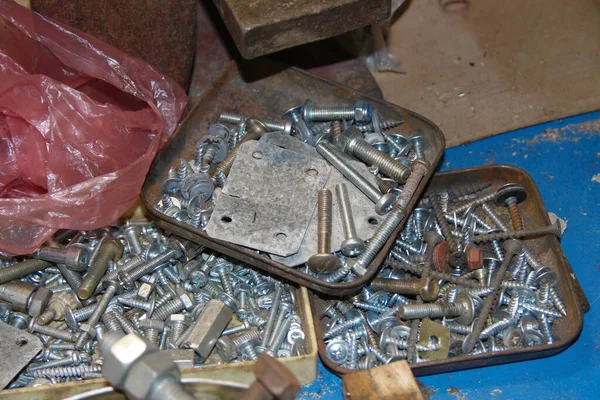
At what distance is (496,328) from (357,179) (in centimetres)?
62

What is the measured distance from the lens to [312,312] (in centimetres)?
197

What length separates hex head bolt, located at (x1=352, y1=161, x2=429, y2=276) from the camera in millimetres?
1916

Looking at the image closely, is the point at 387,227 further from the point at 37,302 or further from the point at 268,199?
the point at 37,302

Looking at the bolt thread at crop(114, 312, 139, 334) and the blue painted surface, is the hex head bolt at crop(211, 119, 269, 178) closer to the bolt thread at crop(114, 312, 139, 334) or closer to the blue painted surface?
the bolt thread at crop(114, 312, 139, 334)

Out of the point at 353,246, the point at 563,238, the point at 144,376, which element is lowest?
the point at 563,238

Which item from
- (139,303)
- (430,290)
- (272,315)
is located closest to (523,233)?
(430,290)

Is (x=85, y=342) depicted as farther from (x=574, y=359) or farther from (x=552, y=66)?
(x=552, y=66)

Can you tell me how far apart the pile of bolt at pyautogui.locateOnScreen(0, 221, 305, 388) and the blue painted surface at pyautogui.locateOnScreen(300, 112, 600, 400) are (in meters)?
0.25

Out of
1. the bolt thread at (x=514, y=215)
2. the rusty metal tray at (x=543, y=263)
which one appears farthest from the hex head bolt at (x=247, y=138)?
the bolt thread at (x=514, y=215)

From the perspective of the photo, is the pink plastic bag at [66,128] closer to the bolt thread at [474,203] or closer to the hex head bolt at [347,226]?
the hex head bolt at [347,226]

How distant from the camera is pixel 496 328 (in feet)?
6.38

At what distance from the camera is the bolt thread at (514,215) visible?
7.11ft

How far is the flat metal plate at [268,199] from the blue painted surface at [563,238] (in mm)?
438

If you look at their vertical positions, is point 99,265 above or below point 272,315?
above
